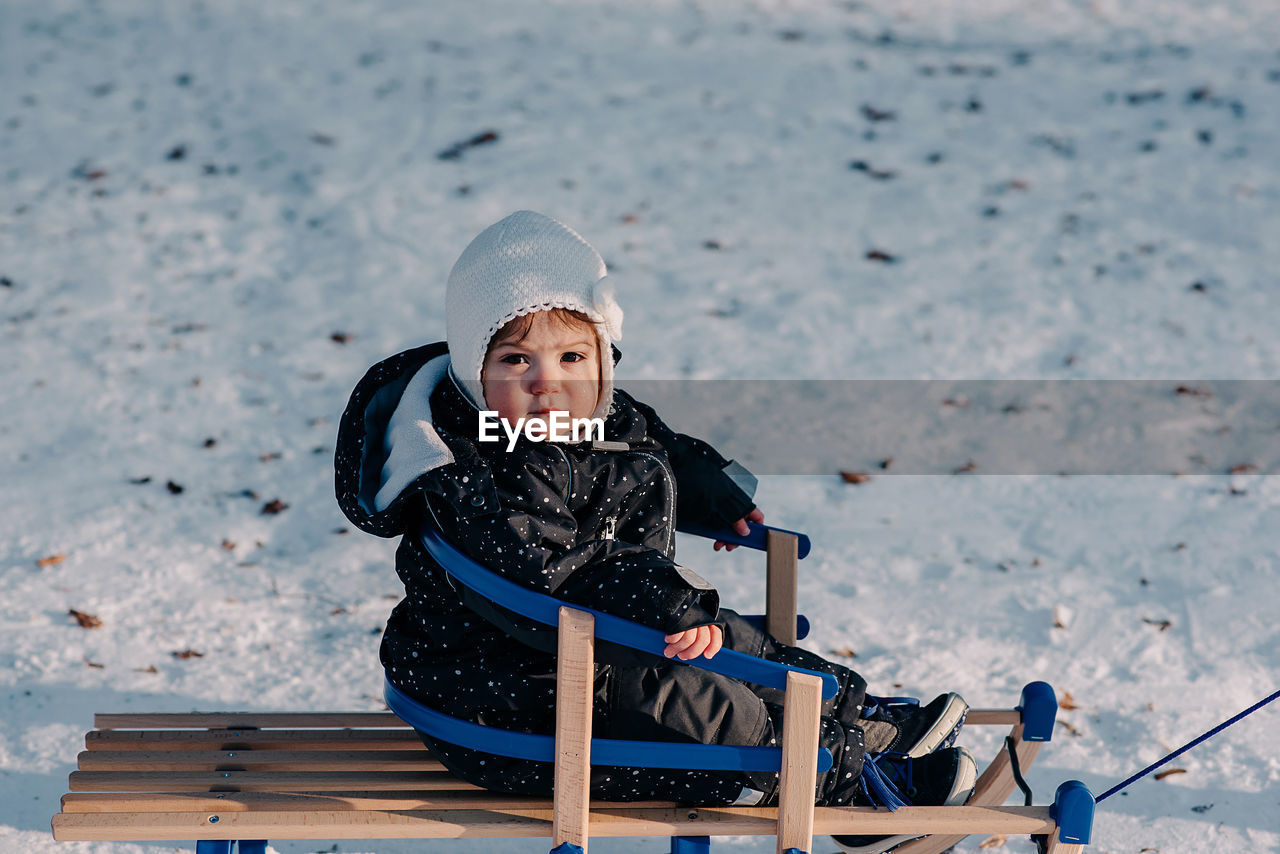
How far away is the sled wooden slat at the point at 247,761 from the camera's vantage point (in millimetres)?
2492

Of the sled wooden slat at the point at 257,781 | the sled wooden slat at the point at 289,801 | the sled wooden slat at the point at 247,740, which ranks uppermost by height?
the sled wooden slat at the point at 247,740

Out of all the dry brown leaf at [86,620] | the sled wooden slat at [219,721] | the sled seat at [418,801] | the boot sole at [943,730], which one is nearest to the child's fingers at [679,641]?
the sled seat at [418,801]

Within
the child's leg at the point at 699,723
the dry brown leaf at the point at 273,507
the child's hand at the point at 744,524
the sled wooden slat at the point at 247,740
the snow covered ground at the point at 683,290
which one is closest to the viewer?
the child's leg at the point at 699,723

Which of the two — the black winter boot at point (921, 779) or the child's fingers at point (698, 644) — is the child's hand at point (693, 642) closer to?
the child's fingers at point (698, 644)

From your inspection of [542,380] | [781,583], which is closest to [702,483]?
[781,583]

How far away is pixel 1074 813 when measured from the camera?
89.3 inches

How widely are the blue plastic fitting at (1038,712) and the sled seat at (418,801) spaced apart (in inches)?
15.6

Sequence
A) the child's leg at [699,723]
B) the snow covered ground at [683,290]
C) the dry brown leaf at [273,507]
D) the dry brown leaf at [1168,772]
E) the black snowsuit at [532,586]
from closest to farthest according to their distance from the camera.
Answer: the black snowsuit at [532,586], the child's leg at [699,723], the dry brown leaf at [1168,772], the snow covered ground at [683,290], the dry brown leaf at [273,507]

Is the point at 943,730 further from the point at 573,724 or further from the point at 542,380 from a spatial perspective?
the point at 542,380

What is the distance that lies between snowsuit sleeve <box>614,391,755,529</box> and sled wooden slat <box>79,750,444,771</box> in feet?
2.67

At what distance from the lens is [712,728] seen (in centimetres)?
236

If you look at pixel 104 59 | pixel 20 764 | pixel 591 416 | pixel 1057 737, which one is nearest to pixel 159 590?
pixel 20 764

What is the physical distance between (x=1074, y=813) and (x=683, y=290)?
12.6ft

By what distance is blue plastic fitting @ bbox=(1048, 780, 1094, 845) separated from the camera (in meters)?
2.26
